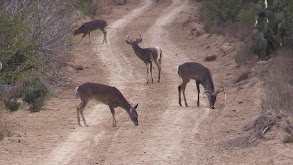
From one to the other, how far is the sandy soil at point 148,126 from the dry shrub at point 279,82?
45 cm

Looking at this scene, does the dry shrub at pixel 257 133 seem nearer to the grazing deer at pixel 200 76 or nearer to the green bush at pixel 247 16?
the grazing deer at pixel 200 76

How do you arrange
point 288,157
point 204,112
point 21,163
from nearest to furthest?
point 288,157, point 21,163, point 204,112

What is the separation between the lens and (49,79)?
1848cm

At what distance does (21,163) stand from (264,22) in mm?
12356

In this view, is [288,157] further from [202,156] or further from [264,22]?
[264,22]

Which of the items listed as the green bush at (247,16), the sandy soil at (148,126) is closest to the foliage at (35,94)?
the sandy soil at (148,126)

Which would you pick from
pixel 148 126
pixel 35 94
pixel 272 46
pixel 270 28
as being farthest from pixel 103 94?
pixel 272 46

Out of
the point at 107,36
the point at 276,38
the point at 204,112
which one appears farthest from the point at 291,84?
the point at 107,36

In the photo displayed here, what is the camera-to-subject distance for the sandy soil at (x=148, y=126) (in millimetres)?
10844

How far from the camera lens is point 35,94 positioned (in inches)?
638

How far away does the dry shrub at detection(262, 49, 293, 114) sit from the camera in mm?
13562

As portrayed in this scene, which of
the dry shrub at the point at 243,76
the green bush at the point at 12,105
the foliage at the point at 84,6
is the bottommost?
the foliage at the point at 84,6

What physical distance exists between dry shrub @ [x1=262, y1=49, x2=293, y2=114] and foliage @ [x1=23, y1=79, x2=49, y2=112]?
236 inches

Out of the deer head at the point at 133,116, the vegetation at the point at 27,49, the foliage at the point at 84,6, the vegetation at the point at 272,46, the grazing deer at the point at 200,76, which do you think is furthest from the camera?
the foliage at the point at 84,6
